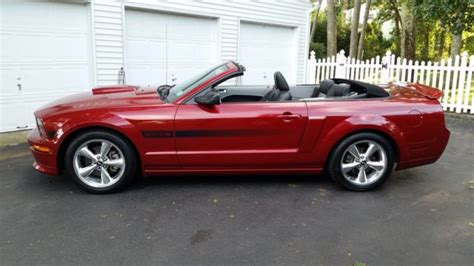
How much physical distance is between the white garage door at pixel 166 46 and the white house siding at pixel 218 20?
16 centimetres

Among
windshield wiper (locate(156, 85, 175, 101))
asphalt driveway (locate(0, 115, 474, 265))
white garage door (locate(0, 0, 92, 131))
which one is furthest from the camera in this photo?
white garage door (locate(0, 0, 92, 131))

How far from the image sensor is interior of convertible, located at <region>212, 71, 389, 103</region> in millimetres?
4617

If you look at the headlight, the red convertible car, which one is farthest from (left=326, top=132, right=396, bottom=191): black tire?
the headlight

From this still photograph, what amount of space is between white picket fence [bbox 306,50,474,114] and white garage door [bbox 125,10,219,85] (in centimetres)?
389

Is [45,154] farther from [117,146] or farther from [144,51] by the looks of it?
[144,51]

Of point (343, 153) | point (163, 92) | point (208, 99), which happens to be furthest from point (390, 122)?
point (163, 92)

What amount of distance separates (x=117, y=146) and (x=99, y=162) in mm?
250

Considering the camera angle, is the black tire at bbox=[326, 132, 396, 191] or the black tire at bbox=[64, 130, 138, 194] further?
the black tire at bbox=[326, 132, 396, 191]

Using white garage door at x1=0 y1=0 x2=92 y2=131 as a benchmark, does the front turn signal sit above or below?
below

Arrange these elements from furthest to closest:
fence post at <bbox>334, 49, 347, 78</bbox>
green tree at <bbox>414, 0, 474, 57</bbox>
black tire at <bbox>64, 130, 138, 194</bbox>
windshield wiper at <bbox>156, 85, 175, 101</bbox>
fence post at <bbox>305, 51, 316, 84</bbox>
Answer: fence post at <bbox>305, 51, 316, 84</bbox> → fence post at <bbox>334, 49, 347, 78</bbox> → green tree at <bbox>414, 0, 474, 57</bbox> → windshield wiper at <bbox>156, 85, 175, 101</bbox> → black tire at <bbox>64, 130, 138, 194</bbox>

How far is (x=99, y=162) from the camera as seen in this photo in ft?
13.8

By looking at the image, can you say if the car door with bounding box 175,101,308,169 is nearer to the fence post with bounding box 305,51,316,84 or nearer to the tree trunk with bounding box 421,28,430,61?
the fence post with bounding box 305,51,316,84

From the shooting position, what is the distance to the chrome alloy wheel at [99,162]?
13.7 ft

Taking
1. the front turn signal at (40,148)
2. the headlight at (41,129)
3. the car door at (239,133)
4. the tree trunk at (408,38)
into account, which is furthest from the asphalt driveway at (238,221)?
the tree trunk at (408,38)
